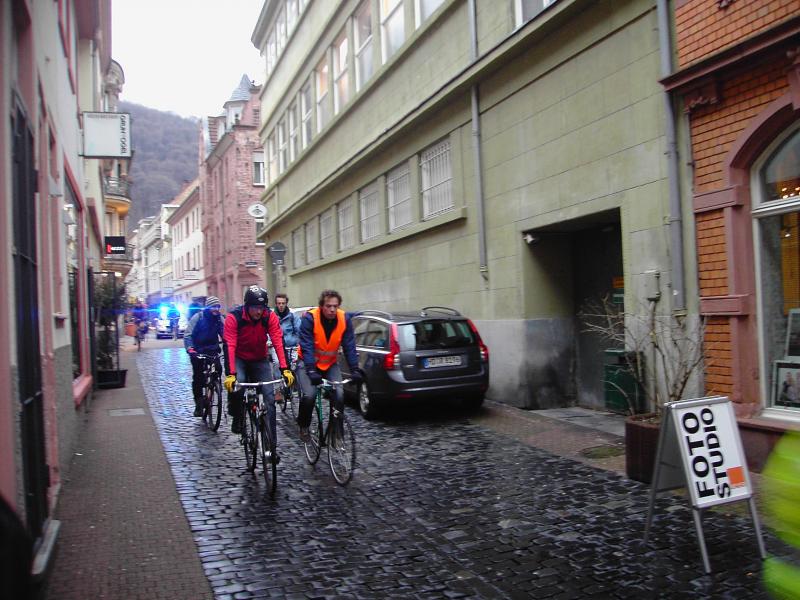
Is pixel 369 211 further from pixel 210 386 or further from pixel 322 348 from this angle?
pixel 322 348

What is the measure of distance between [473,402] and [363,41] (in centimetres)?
1175

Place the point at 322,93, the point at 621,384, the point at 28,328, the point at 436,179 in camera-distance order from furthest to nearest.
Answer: the point at 322,93 < the point at 436,179 < the point at 621,384 < the point at 28,328

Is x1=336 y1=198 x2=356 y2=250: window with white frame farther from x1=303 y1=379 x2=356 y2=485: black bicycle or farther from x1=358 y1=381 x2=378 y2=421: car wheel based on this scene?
x1=303 y1=379 x2=356 y2=485: black bicycle

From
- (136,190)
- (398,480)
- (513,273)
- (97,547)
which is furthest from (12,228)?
(136,190)

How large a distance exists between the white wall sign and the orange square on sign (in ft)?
35.3

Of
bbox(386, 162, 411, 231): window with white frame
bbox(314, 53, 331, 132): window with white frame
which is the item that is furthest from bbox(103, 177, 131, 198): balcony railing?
bbox(386, 162, 411, 231): window with white frame

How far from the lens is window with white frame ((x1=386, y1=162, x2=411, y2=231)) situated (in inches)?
643

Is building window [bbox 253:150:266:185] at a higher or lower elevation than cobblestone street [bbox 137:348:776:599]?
higher

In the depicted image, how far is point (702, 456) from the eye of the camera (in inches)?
196

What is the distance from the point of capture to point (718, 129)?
759 cm

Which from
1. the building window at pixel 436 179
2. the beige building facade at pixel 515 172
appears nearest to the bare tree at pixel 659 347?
the beige building facade at pixel 515 172

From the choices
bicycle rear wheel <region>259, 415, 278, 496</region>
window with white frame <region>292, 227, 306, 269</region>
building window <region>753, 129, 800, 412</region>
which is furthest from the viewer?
window with white frame <region>292, 227, 306, 269</region>

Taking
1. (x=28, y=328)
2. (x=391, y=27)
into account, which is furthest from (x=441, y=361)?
(x=391, y=27)

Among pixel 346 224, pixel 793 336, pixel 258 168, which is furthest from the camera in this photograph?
pixel 258 168
